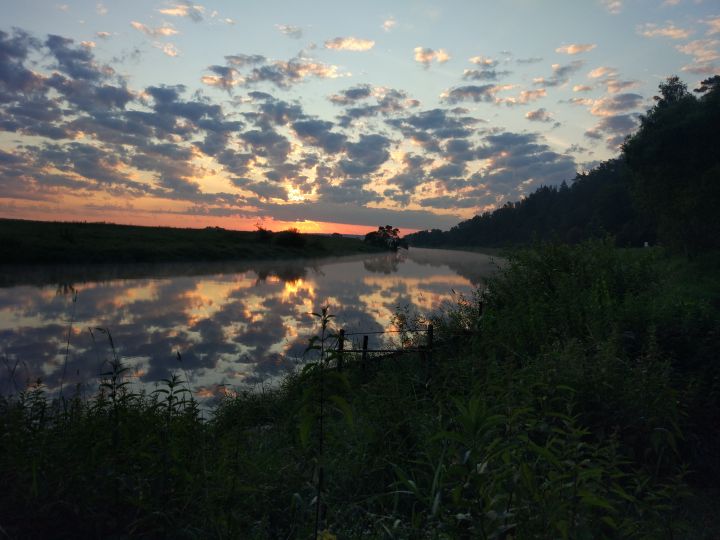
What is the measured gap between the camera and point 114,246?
46938mm

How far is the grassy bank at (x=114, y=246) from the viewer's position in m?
39.7

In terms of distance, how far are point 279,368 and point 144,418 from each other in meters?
7.85

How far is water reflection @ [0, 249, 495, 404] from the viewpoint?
12344mm

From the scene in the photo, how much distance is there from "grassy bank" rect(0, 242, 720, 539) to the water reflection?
2.92 metres

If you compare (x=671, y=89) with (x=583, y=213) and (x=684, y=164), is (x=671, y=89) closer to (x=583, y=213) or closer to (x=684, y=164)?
(x=684, y=164)

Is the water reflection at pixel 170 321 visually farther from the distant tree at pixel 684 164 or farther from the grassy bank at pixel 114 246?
the distant tree at pixel 684 164

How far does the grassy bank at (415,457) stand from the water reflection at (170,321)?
2917 millimetres

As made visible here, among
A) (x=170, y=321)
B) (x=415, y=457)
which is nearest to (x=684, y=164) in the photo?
(x=170, y=321)

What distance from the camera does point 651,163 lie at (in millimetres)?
36875

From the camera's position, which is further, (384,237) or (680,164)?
(384,237)

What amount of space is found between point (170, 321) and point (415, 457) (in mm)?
15698

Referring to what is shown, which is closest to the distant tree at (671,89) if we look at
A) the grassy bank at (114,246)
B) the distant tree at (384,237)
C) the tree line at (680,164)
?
the tree line at (680,164)

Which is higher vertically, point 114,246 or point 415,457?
point 114,246

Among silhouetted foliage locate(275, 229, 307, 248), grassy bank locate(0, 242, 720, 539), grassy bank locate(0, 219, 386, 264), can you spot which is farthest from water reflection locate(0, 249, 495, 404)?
silhouetted foliage locate(275, 229, 307, 248)
